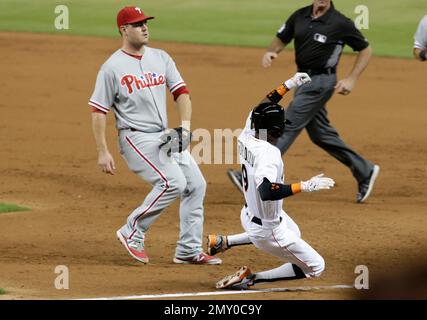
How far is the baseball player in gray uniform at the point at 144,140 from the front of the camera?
8.84 metres

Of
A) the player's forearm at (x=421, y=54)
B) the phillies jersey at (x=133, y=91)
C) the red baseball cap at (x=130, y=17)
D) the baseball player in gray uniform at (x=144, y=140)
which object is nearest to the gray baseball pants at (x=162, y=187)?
the baseball player in gray uniform at (x=144, y=140)

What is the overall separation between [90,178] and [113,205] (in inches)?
58.1

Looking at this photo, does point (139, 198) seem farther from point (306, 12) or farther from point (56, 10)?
point (56, 10)

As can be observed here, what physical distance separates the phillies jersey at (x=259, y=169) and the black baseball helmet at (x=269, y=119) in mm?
100

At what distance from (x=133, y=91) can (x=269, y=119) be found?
5.08 ft

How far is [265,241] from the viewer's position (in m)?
7.82

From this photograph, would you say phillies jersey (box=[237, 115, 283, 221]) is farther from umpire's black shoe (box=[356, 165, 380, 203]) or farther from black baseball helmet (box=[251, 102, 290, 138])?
umpire's black shoe (box=[356, 165, 380, 203])

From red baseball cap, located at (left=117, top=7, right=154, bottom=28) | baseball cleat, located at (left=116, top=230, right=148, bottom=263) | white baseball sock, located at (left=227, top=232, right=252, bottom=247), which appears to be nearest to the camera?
white baseball sock, located at (left=227, top=232, right=252, bottom=247)

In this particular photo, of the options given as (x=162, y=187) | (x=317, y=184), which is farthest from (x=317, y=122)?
(x=317, y=184)

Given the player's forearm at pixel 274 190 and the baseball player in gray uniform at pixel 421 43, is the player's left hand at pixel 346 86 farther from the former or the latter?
the player's forearm at pixel 274 190

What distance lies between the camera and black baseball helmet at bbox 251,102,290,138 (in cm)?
776

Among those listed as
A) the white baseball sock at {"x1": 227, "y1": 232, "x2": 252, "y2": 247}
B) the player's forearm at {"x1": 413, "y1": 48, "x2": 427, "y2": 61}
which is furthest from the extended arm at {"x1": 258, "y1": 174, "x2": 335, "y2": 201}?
the player's forearm at {"x1": 413, "y1": 48, "x2": 427, "y2": 61}

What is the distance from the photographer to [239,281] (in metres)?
7.76
